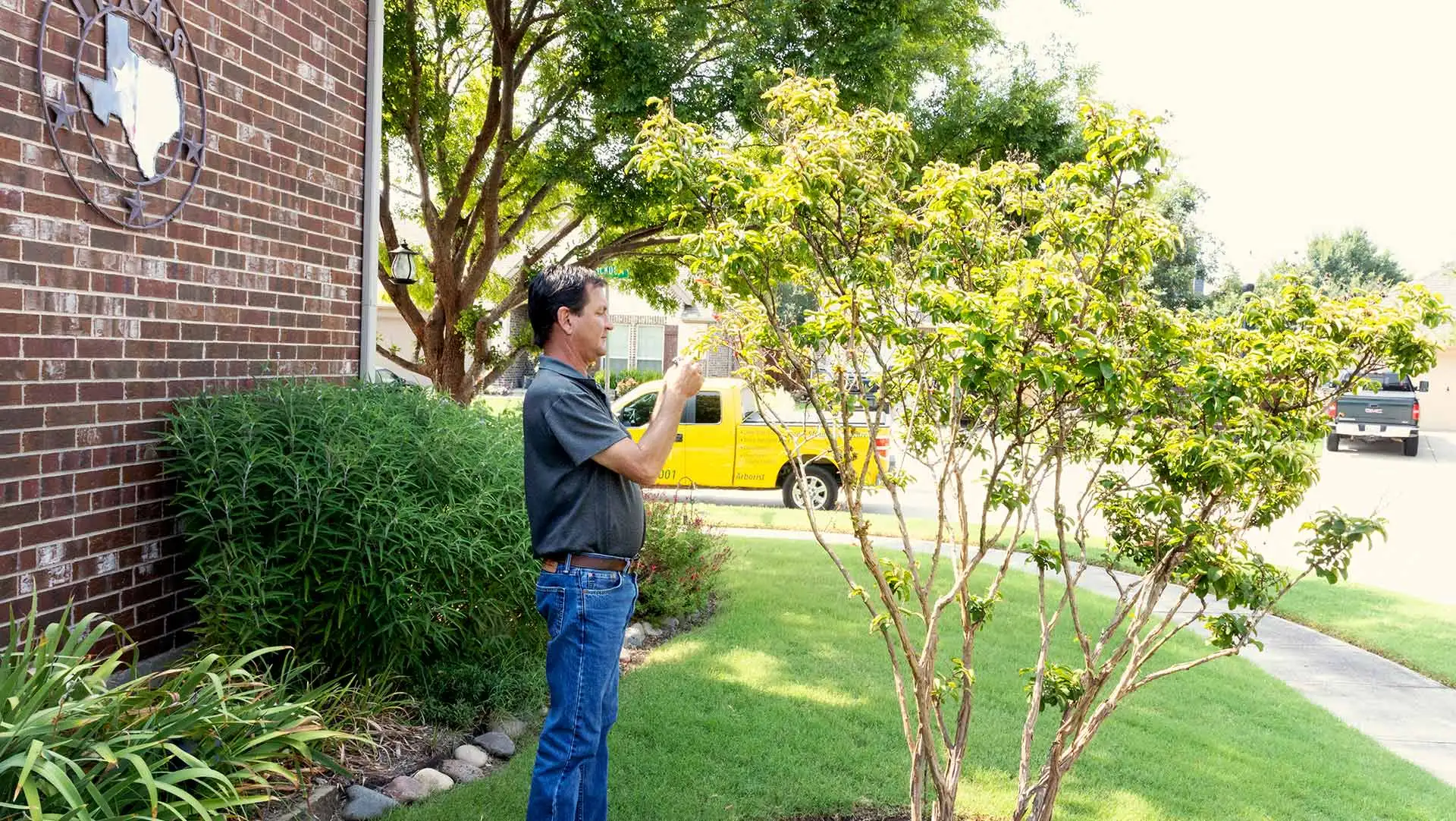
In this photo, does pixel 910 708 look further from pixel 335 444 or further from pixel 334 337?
pixel 334 337

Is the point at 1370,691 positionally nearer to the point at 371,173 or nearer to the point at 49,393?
the point at 371,173

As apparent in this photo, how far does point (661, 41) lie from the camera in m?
10.2

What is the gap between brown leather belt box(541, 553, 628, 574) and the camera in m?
3.01

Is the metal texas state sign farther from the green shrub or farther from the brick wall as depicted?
the green shrub

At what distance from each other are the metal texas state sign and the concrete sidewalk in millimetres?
4640

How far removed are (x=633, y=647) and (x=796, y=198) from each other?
13.1ft

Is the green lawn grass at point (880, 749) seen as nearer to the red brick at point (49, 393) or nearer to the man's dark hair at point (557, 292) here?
the man's dark hair at point (557, 292)

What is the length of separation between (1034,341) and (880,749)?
7.78ft

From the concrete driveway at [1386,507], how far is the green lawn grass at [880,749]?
1.03 metres

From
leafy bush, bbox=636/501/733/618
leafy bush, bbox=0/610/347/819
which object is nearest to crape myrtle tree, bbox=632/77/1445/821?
leafy bush, bbox=0/610/347/819

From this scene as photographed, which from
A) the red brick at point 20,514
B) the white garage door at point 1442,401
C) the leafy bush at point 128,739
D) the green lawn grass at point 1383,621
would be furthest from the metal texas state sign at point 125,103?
the white garage door at point 1442,401

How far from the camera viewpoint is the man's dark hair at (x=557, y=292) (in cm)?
312

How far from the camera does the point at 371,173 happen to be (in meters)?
6.07

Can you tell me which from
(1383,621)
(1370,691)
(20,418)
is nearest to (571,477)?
(20,418)
